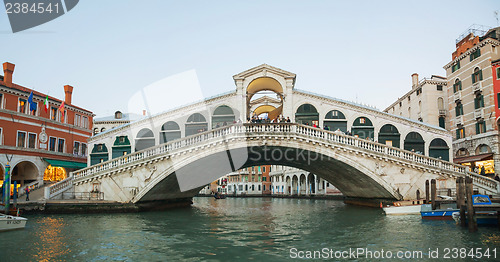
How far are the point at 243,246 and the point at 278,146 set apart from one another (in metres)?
10.3

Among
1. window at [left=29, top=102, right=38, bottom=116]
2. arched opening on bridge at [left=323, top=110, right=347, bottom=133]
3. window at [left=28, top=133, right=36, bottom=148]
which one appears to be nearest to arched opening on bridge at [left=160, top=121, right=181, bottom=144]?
window at [left=29, top=102, right=38, bottom=116]

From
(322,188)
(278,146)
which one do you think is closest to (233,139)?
(278,146)

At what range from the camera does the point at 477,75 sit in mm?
27938

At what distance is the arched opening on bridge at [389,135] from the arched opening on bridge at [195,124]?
1299 cm

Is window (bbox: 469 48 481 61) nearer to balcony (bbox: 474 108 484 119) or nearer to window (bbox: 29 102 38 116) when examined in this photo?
balcony (bbox: 474 108 484 119)

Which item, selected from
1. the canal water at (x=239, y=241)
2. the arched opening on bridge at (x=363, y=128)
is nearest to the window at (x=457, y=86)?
the arched opening on bridge at (x=363, y=128)

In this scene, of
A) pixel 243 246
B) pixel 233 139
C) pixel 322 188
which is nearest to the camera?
pixel 243 246

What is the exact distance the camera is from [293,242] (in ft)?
42.0

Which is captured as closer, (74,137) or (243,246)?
(243,246)

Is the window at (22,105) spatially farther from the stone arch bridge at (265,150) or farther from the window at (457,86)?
the window at (457,86)

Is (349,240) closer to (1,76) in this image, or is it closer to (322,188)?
(1,76)

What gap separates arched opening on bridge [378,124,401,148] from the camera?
88.3ft

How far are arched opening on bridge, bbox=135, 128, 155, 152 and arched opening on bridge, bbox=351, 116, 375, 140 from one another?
49.9 ft

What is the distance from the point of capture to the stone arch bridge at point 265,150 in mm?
21516
